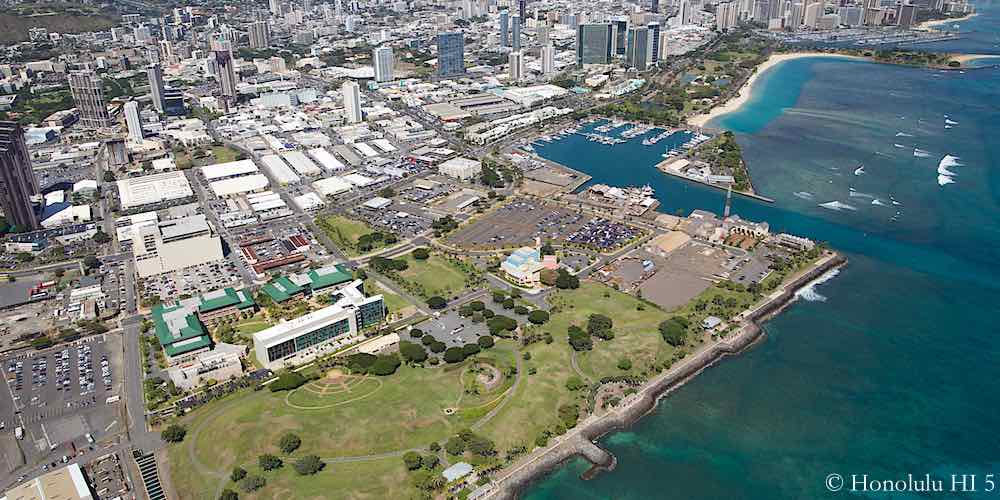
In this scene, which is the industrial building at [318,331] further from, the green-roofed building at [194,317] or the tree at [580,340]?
the tree at [580,340]

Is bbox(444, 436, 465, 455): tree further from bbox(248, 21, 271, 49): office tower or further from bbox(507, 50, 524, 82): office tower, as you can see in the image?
bbox(248, 21, 271, 49): office tower

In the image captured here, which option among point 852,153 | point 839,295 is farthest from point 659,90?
point 839,295

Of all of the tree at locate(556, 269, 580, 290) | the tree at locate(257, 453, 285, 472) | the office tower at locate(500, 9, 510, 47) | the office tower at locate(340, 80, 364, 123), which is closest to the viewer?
the tree at locate(257, 453, 285, 472)

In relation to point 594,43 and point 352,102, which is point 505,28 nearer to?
point 594,43

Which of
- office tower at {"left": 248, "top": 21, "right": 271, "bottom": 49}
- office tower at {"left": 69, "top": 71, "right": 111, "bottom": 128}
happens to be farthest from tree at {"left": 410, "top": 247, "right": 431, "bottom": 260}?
office tower at {"left": 248, "top": 21, "right": 271, "bottom": 49}


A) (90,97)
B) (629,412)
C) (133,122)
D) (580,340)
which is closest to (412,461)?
(629,412)

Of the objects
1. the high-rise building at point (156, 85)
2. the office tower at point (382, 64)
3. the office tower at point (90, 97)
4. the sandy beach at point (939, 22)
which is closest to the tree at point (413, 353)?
the office tower at point (90, 97)
